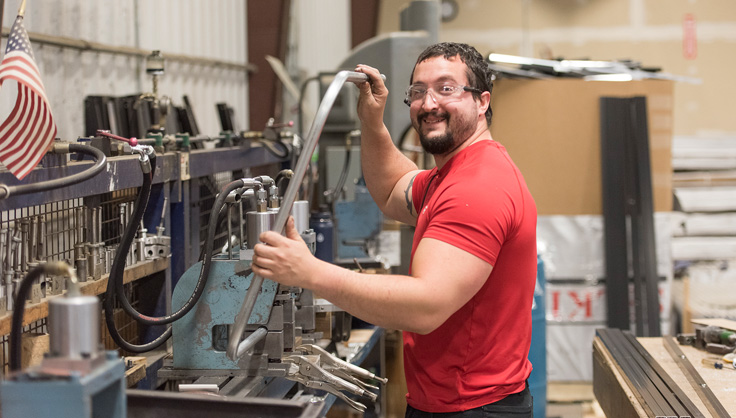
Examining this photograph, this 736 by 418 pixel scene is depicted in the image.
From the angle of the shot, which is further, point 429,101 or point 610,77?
point 610,77

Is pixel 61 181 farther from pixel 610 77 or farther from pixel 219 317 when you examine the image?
pixel 610 77

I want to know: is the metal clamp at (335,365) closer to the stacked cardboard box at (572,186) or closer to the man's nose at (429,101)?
the man's nose at (429,101)

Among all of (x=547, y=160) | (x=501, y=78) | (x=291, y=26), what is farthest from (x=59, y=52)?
(x=291, y=26)

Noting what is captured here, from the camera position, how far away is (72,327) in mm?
915

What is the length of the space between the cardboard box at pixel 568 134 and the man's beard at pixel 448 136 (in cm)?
218

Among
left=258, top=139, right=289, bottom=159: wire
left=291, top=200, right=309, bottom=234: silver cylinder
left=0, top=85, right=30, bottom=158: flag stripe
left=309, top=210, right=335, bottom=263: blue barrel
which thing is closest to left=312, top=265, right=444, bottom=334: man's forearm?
left=291, top=200, right=309, bottom=234: silver cylinder

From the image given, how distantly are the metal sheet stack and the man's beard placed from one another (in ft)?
9.22

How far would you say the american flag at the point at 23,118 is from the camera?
4.09 feet

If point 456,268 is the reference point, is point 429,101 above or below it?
above

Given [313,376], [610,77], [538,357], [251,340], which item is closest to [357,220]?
[538,357]

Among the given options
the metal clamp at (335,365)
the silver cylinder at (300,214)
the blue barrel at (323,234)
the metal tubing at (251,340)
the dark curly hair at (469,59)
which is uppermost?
the dark curly hair at (469,59)

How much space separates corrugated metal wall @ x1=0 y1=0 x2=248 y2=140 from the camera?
313cm

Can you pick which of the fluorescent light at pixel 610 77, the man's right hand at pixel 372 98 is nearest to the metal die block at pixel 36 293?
the man's right hand at pixel 372 98

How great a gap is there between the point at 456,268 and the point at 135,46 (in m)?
3.04
